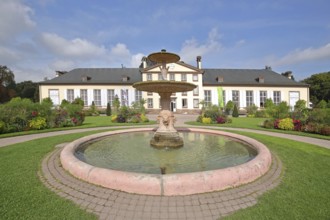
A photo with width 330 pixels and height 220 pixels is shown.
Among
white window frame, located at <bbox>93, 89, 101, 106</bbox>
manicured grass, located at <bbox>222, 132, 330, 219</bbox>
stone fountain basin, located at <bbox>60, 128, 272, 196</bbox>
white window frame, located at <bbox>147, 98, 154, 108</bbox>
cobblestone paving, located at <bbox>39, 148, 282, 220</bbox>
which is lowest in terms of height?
manicured grass, located at <bbox>222, 132, 330, 219</bbox>

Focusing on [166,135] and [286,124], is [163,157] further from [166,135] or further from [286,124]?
[286,124]

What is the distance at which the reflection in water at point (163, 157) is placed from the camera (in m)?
4.63

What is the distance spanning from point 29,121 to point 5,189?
12.1m

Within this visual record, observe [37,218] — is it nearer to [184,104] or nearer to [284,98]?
[184,104]

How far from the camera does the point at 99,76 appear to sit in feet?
132

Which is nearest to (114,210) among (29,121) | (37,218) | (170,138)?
(37,218)

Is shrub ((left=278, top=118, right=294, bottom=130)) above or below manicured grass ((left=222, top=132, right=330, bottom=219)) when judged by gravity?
above

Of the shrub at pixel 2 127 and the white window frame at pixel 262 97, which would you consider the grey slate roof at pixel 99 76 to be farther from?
the white window frame at pixel 262 97

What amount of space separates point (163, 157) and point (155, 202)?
8.07 ft

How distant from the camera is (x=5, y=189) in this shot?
3531mm

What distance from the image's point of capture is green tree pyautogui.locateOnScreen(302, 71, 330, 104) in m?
49.2

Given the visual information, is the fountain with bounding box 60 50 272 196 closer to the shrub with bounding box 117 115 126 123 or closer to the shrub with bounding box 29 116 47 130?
the shrub with bounding box 29 116 47 130

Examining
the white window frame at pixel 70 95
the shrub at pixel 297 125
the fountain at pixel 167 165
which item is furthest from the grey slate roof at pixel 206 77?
the fountain at pixel 167 165

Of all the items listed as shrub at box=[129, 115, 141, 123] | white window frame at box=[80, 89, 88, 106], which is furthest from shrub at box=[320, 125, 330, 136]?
white window frame at box=[80, 89, 88, 106]
